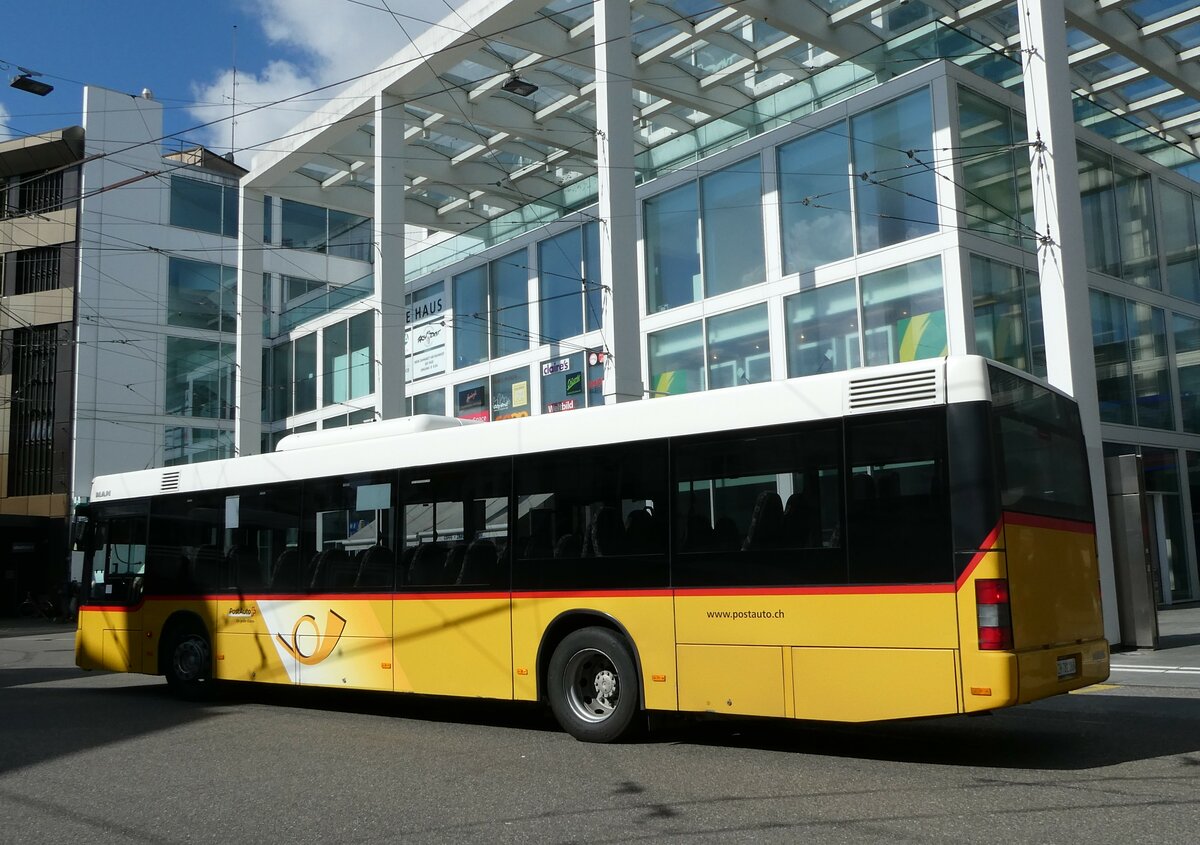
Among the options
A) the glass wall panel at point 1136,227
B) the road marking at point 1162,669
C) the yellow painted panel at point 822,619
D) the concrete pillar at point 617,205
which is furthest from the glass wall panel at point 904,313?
the yellow painted panel at point 822,619

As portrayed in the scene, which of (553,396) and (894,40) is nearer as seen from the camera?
(894,40)

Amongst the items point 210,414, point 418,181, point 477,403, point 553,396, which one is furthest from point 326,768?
point 210,414

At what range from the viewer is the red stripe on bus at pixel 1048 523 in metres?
7.52

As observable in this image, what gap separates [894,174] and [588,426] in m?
11.9

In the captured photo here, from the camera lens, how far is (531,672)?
965cm

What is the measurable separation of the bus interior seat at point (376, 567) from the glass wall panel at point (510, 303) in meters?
16.4

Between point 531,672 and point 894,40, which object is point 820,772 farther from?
point 894,40

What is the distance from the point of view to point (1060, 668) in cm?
777

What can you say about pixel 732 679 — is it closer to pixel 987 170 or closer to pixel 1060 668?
pixel 1060 668

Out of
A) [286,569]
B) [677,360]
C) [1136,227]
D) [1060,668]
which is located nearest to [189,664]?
[286,569]

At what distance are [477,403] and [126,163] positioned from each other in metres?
21.1

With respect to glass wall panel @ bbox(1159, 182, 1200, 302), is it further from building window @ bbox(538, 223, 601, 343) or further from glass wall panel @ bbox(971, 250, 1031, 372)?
building window @ bbox(538, 223, 601, 343)

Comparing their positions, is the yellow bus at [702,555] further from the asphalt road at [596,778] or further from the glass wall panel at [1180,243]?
the glass wall panel at [1180,243]

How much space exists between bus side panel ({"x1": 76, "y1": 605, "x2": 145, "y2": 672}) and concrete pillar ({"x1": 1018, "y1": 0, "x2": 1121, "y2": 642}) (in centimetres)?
1255
